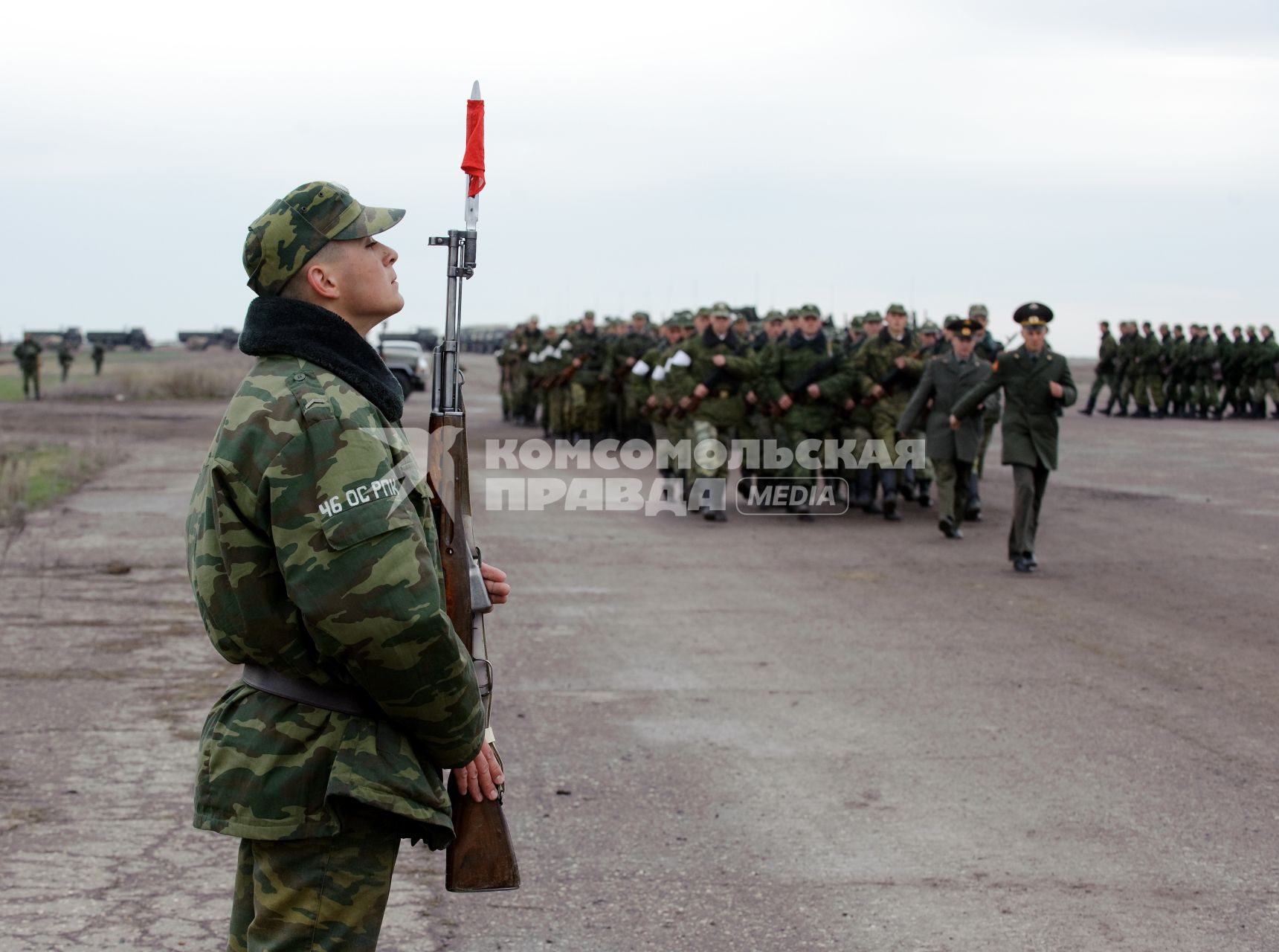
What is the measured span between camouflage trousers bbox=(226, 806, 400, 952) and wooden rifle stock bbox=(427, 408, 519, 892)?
0.73ft

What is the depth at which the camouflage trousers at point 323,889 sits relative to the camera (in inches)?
116

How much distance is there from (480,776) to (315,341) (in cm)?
90

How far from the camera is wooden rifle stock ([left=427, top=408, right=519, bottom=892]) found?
321 cm

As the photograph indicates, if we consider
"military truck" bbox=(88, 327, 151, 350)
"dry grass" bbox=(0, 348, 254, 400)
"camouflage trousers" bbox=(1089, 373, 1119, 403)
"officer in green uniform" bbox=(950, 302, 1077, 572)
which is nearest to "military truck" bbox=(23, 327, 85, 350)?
"military truck" bbox=(88, 327, 151, 350)

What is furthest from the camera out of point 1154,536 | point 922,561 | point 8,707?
point 1154,536

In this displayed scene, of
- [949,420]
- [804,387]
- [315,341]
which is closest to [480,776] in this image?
[315,341]

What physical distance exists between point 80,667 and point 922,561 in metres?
6.73

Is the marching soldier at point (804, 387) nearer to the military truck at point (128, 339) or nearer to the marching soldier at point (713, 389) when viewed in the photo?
the marching soldier at point (713, 389)

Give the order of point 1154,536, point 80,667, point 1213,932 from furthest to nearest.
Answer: point 1154,536, point 80,667, point 1213,932

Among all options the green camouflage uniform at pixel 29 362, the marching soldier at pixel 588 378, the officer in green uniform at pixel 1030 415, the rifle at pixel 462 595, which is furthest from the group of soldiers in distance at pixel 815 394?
the green camouflage uniform at pixel 29 362

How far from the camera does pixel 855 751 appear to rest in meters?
6.88

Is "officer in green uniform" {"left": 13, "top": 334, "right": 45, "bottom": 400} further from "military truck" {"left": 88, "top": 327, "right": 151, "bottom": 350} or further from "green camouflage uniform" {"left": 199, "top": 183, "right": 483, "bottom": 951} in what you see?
"military truck" {"left": 88, "top": 327, "right": 151, "bottom": 350}

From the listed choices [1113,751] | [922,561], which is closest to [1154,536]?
[922,561]

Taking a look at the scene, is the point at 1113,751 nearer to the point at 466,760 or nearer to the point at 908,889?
the point at 908,889
